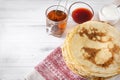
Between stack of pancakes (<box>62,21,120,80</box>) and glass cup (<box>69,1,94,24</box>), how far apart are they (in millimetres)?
95

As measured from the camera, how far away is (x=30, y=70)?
2.67 ft

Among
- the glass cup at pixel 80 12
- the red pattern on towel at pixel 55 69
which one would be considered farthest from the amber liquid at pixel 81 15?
the red pattern on towel at pixel 55 69

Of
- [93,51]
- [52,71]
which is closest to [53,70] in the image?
[52,71]

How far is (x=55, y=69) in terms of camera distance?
0.81 m

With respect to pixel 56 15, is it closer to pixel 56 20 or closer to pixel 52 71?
pixel 56 20

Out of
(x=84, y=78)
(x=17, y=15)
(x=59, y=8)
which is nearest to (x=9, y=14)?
(x=17, y=15)

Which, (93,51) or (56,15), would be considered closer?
(93,51)

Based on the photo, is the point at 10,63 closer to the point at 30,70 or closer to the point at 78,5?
the point at 30,70

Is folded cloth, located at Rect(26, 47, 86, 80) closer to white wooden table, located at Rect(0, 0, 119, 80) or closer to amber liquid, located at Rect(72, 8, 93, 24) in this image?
white wooden table, located at Rect(0, 0, 119, 80)

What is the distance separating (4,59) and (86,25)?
23 centimetres

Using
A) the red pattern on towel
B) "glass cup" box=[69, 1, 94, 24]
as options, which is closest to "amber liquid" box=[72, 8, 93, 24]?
"glass cup" box=[69, 1, 94, 24]

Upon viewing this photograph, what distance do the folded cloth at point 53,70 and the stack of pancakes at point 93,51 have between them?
0.03m

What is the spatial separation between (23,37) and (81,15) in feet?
0.56

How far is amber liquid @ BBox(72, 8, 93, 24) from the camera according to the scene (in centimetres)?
88
